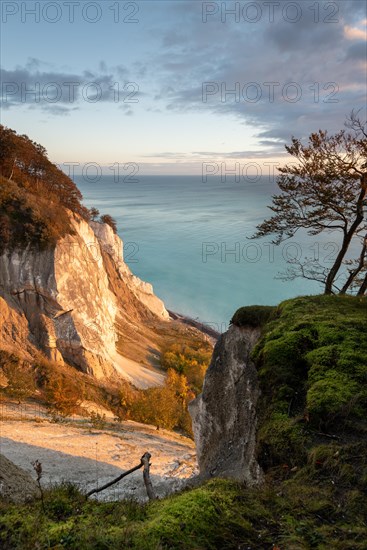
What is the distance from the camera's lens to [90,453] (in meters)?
19.4

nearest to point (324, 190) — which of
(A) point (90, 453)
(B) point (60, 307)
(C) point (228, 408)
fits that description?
(C) point (228, 408)

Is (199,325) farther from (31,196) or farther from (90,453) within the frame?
(90,453)

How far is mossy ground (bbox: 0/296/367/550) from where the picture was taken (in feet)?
11.6

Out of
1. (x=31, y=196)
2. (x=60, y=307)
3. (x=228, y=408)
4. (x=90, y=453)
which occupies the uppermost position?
(x=31, y=196)

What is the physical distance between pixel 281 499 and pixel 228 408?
814cm

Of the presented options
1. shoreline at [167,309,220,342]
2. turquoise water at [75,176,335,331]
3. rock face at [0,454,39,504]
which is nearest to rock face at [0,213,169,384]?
rock face at [0,454,39,504]

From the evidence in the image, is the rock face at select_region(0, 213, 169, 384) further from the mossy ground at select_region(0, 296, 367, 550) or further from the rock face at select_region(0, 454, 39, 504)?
the mossy ground at select_region(0, 296, 367, 550)

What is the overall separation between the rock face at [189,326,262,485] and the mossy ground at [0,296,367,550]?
2.75 m

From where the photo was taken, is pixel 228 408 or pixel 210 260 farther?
pixel 210 260

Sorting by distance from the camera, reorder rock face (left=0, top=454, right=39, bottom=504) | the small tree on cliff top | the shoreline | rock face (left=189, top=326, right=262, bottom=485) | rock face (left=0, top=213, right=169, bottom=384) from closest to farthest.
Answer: rock face (left=0, top=454, right=39, bottom=504) → rock face (left=189, top=326, right=262, bottom=485) → the small tree on cliff top → rock face (left=0, top=213, right=169, bottom=384) → the shoreline

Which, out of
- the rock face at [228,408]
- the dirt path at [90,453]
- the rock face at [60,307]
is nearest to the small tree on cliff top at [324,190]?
the rock face at [228,408]

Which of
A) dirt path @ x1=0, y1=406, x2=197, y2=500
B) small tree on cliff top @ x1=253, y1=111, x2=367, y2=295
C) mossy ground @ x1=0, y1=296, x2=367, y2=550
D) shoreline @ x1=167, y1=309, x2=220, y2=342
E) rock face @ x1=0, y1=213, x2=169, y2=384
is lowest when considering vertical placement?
shoreline @ x1=167, y1=309, x2=220, y2=342

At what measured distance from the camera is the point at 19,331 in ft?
99.9

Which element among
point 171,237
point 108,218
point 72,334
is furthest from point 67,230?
point 171,237
